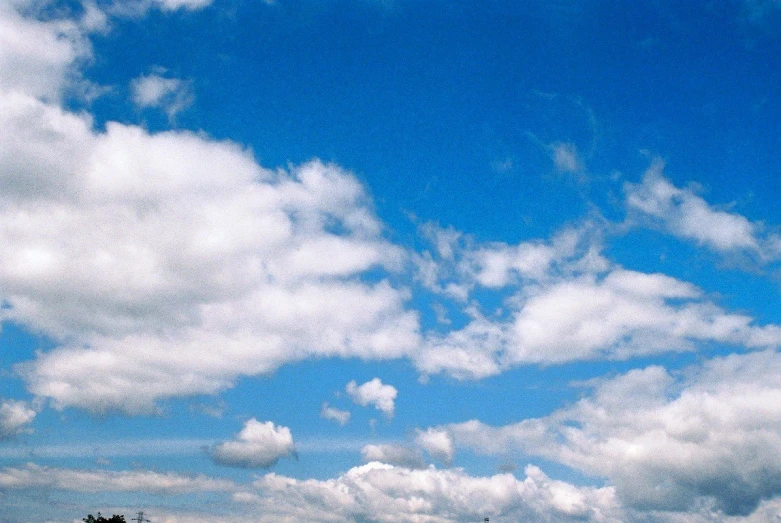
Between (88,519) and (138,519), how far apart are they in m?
17.7

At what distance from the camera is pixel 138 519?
191m

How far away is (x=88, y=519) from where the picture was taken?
18325 cm
